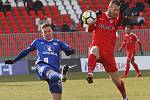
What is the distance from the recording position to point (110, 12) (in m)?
13.9

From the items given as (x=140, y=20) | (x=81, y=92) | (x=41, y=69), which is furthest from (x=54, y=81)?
(x=140, y=20)

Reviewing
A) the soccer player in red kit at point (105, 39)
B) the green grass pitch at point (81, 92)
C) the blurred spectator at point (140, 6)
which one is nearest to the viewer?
the soccer player in red kit at point (105, 39)

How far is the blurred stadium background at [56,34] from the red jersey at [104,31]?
215 inches

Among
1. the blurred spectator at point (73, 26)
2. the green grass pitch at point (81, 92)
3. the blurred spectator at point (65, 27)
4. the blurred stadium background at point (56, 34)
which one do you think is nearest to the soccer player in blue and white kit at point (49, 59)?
the green grass pitch at point (81, 92)

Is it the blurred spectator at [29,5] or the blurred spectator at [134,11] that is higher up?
the blurred spectator at [29,5]

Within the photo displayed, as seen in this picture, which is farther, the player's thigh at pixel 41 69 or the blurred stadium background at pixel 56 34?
the blurred stadium background at pixel 56 34

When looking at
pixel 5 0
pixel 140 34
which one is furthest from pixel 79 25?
pixel 140 34

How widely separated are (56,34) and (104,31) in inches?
635

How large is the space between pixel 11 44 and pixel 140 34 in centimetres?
686

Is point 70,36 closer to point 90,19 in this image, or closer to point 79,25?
point 79,25

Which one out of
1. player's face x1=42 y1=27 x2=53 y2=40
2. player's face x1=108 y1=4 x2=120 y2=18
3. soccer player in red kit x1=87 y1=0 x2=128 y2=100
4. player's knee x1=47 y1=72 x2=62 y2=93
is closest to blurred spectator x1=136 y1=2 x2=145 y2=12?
soccer player in red kit x1=87 y1=0 x2=128 y2=100

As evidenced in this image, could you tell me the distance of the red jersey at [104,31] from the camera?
1388 cm

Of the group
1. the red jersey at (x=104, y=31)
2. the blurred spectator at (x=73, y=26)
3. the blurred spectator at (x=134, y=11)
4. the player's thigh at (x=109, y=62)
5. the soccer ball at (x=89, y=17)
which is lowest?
the blurred spectator at (x=73, y=26)

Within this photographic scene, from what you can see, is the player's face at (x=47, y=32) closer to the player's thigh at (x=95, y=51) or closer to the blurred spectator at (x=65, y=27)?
A: the player's thigh at (x=95, y=51)
